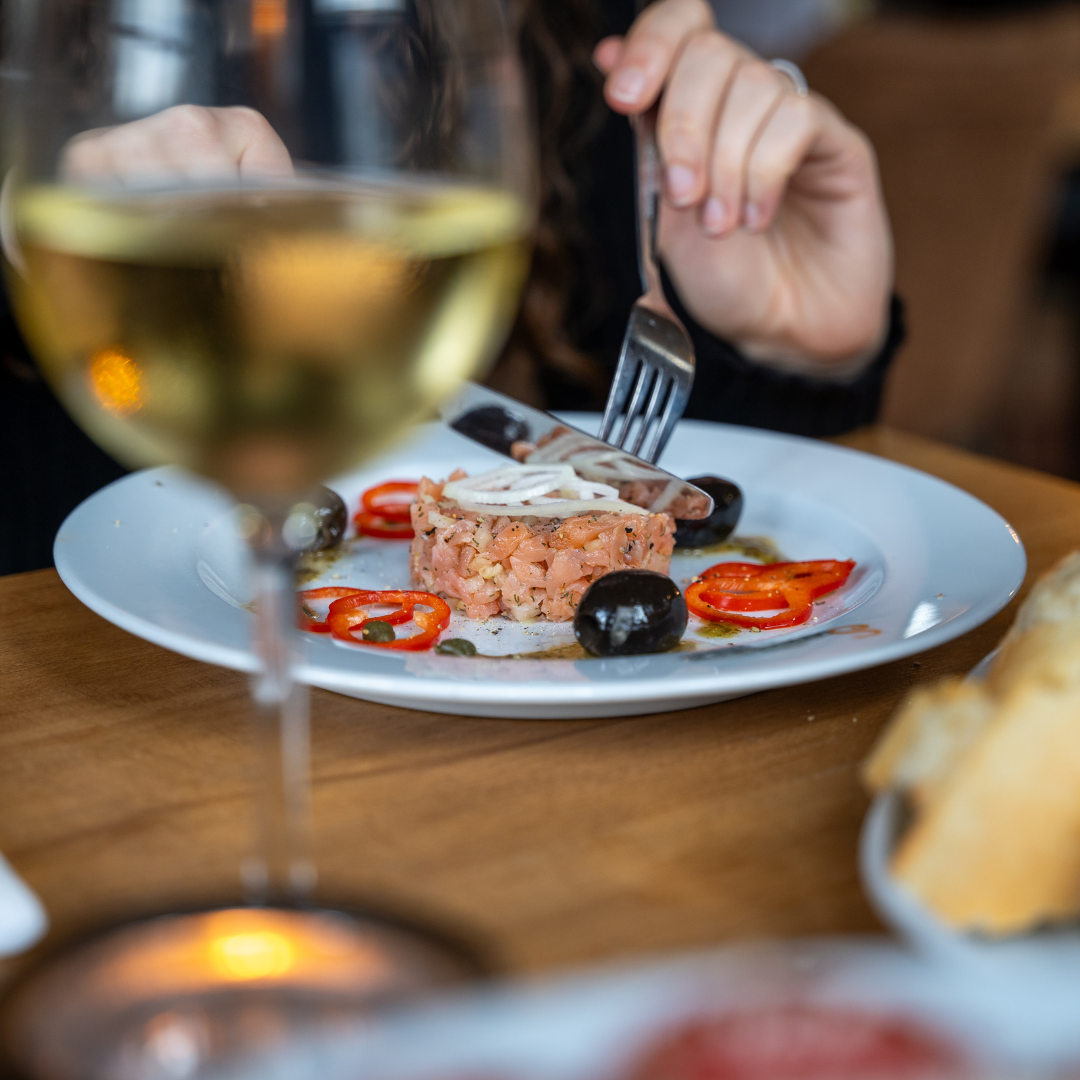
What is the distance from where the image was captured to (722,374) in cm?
204

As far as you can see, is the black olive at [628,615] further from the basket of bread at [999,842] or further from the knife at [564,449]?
the basket of bread at [999,842]

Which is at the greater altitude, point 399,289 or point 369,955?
point 399,289

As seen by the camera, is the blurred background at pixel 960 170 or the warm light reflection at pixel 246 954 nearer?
the warm light reflection at pixel 246 954

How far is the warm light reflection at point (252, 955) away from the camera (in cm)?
53

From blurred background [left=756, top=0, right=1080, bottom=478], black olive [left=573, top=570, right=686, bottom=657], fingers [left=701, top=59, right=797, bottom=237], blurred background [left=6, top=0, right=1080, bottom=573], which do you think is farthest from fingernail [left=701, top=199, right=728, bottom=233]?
blurred background [left=756, top=0, right=1080, bottom=478]

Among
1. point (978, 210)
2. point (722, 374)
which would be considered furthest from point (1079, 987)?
point (978, 210)

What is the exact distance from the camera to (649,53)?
1534 millimetres

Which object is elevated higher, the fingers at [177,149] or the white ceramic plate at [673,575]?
the fingers at [177,149]

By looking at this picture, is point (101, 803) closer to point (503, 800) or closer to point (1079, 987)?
point (503, 800)

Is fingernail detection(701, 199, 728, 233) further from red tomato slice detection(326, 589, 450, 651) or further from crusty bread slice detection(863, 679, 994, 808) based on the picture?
crusty bread slice detection(863, 679, 994, 808)

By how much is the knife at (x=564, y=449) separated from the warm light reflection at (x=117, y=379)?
0.71 m

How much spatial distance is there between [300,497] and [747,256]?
1.56 m

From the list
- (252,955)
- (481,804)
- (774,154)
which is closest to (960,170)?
(774,154)

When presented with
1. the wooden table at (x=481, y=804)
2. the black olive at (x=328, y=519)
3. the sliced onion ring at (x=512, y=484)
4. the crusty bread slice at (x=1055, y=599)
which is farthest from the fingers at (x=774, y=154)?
the crusty bread slice at (x=1055, y=599)
